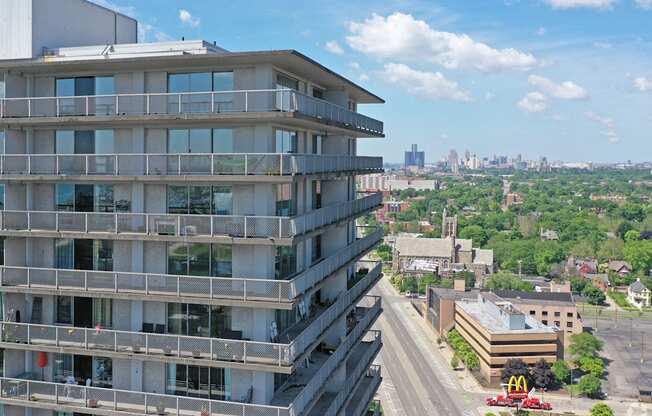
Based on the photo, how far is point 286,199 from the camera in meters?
27.8

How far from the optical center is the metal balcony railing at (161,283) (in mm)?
25156

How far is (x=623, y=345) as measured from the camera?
137 m

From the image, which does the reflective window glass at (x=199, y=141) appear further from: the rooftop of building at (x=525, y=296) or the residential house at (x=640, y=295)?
the residential house at (x=640, y=295)

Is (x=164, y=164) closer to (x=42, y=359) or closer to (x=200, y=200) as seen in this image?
(x=200, y=200)

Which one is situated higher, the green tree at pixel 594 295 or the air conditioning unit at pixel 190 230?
the air conditioning unit at pixel 190 230

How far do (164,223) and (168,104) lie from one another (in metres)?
4.85

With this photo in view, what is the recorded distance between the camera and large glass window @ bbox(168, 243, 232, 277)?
26.4 meters

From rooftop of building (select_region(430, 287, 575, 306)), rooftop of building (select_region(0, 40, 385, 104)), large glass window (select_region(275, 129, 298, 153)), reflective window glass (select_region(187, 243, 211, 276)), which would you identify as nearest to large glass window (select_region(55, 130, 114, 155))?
rooftop of building (select_region(0, 40, 385, 104))

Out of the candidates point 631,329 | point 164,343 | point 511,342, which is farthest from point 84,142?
point 631,329

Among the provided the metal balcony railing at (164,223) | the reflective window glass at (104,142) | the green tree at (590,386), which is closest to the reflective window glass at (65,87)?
the reflective window glass at (104,142)

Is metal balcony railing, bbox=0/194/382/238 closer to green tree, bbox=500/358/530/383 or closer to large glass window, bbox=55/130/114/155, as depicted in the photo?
large glass window, bbox=55/130/114/155

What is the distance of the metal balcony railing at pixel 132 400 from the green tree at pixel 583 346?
328ft

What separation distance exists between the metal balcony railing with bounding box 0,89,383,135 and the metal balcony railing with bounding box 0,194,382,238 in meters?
4.17

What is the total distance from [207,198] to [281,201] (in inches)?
121
